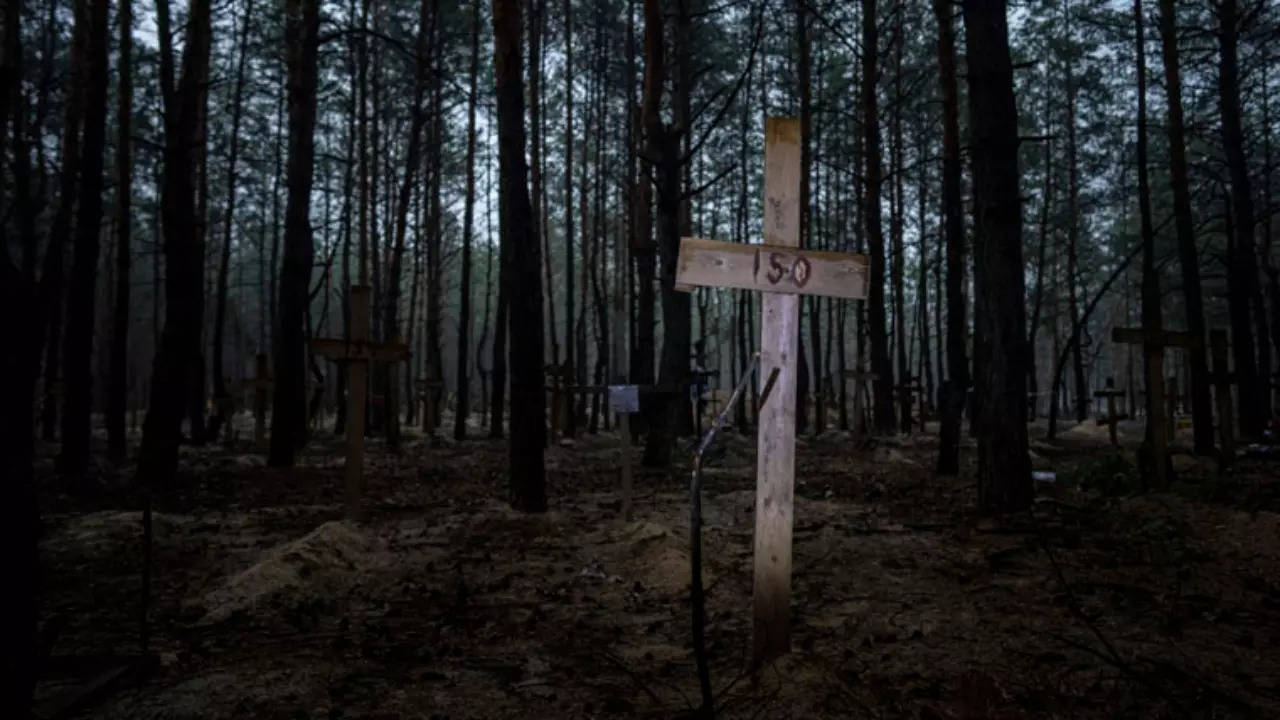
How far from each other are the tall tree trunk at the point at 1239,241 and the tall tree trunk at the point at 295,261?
1629 centimetres

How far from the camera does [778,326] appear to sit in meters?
3.46

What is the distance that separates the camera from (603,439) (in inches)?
852

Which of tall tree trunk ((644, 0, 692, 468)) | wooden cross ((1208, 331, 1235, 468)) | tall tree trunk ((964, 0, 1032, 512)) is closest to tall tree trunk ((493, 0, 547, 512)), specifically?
tall tree trunk ((644, 0, 692, 468))

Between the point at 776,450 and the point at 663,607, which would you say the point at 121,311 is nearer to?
the point at 663,607

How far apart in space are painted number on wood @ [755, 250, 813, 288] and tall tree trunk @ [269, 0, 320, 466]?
11365mm

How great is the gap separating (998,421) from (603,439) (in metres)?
15.2

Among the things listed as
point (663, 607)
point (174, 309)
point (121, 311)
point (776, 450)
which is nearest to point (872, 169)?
point (663, 607)

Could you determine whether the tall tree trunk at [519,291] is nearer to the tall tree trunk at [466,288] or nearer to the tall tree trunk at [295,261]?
the tall tree trunk at [295,261]

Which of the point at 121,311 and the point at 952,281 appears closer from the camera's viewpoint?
the point at 952,281

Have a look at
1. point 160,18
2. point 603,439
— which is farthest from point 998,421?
point 603,439

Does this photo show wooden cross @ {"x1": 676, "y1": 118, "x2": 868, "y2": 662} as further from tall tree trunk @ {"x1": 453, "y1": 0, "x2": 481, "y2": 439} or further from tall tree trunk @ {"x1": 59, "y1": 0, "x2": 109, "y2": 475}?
tall tree trunk @ {"x1": 453, "y1": 0, "x2": 481, "y2": 439}

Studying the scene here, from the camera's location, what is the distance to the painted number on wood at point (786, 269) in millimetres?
3453

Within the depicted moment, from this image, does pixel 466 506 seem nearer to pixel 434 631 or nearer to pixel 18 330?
pixel 434 631

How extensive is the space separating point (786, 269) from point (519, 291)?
4526mm
